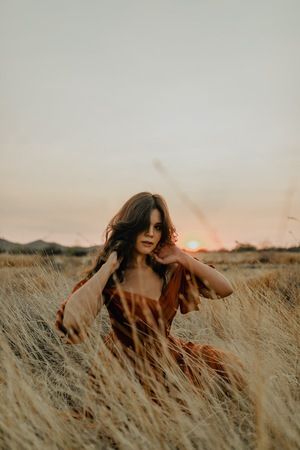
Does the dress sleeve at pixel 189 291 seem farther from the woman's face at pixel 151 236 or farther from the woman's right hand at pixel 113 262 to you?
the woman's right hand at pixel 113 262

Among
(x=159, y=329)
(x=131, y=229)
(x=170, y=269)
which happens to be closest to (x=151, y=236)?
(x=131, y=229)

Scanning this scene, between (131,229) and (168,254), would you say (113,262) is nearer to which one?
(131,229)

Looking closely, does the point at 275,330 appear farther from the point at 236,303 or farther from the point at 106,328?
the point at 106,328

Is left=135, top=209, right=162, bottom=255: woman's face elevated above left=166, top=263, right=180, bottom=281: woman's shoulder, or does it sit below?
above

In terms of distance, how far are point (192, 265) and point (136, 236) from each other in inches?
15.5

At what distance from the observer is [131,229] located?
115 inches

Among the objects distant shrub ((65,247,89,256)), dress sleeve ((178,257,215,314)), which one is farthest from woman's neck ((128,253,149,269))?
distant shrub ((65,247,89,256))

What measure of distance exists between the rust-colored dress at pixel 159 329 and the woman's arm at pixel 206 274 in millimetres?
71

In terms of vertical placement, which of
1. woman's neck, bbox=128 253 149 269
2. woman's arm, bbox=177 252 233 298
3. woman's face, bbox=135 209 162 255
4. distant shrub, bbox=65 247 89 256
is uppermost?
distant shrub, bbox=65 247 89 256

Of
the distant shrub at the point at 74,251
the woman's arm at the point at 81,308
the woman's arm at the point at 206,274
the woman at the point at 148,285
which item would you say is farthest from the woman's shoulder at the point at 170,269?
the distant shrub at the point at 74,251

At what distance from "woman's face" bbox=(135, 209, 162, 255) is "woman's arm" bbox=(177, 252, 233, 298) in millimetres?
187

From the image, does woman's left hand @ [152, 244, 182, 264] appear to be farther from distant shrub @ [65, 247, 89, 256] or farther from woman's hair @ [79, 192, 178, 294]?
distant shrub @ [65, 247, 89, 256]

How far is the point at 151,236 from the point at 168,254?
0.16 m

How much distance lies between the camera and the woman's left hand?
289 centimetres
